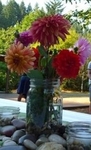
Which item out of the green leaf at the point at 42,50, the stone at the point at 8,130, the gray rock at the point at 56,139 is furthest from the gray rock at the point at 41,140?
the green leaf at the point at 42,50

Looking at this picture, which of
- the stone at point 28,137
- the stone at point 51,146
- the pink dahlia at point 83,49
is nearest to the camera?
the stone at point 51,146

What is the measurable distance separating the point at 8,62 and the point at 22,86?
3.51 metres

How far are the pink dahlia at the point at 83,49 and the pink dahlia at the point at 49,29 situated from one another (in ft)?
0.21

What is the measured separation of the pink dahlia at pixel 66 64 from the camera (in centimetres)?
101

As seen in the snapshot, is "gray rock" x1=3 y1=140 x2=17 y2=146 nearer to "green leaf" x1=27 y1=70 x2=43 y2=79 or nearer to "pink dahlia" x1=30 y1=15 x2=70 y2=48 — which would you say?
"green leaf" x1=27 y1=70 x2=43 y2=79

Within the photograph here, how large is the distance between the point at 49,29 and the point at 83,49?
14cm

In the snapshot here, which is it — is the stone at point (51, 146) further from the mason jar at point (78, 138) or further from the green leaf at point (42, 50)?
the green leaf at point (42, 50)

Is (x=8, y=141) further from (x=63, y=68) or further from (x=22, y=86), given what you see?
(x=22, y=86)

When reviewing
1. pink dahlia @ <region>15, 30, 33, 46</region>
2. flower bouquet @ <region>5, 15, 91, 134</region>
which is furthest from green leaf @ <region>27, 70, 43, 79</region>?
pink dahlia @ <region>15, 30, 33, 46</region>

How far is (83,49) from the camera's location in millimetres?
1109

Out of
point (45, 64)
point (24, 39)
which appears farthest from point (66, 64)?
point (24, 39)

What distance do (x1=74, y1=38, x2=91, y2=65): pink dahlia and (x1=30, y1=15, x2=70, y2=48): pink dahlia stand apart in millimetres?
63

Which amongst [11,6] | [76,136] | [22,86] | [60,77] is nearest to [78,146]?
[76,136]

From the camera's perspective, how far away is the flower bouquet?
3.38 ft
